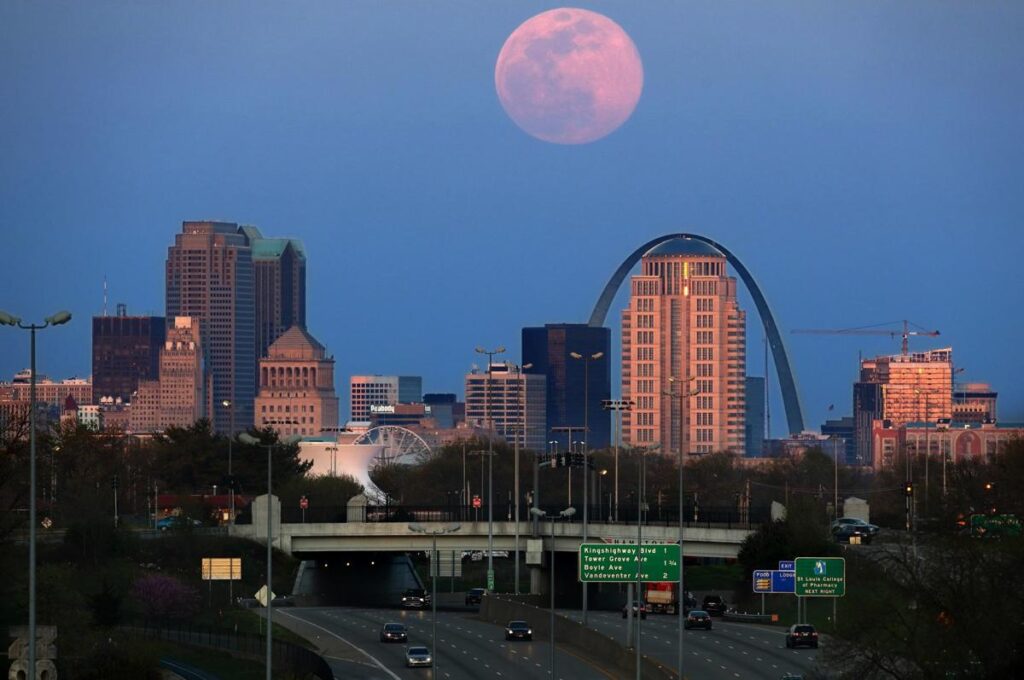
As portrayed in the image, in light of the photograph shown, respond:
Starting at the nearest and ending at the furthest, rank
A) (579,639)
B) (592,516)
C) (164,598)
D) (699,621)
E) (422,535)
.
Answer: (579,639) < (699,621) < (164,598) < (422,535) < (592,516)

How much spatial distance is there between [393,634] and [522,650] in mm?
8284

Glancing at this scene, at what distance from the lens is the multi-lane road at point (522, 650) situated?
98.6 meters

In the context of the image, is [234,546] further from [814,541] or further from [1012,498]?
[1012,498]

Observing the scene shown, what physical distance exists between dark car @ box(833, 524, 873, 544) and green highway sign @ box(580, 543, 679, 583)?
160ft

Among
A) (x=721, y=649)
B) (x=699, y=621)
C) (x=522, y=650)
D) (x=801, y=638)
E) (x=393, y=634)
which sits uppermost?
(x=801, y=638)

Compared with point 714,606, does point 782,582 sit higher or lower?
higher

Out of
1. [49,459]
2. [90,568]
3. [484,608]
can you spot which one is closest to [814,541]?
[484,608]

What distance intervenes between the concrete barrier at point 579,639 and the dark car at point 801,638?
9.93m

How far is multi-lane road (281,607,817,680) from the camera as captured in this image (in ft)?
323

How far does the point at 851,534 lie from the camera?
503ft

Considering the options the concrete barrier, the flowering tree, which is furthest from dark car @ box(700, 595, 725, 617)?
the flowering tree

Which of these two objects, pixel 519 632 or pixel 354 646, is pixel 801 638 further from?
pixel 354 646

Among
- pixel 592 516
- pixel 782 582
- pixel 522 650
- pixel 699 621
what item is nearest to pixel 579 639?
pixel 522 650

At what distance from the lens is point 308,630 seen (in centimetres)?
12075
